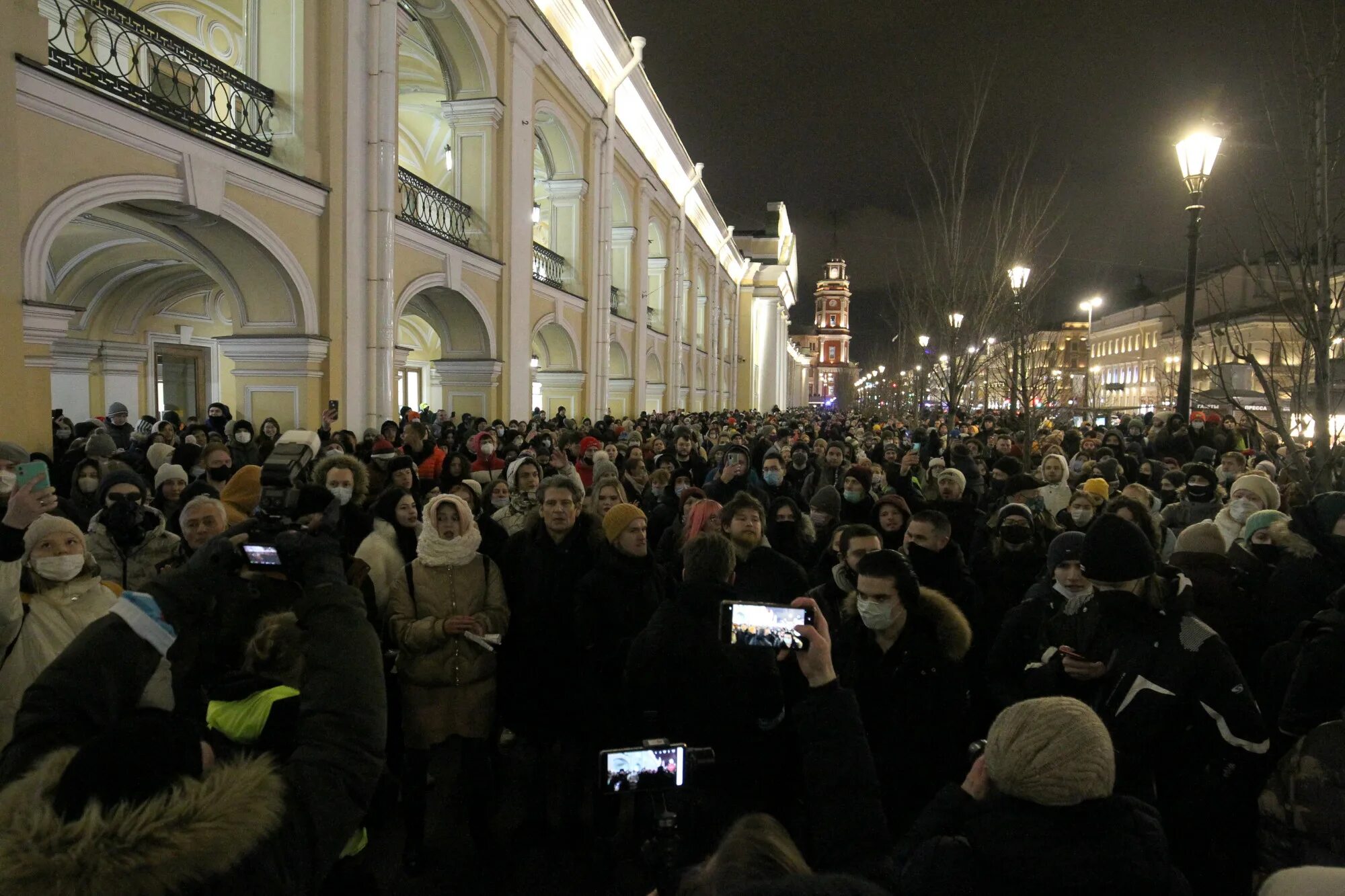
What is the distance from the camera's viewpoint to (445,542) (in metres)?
4.17

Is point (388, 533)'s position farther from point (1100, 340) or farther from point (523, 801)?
point (1100, 340)

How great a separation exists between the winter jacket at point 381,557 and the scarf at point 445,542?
57cm

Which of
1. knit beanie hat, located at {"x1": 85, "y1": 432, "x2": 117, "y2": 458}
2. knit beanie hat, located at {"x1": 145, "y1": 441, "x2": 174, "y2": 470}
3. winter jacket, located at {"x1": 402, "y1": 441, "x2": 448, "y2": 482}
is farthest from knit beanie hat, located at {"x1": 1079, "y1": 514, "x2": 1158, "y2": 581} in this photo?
knit beanie hat, located at {"x1": 145, "y1": 441, "x2": 174, "y2": 470}

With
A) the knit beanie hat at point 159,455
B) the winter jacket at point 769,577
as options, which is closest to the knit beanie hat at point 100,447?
the knit beanie hat at point 159,455

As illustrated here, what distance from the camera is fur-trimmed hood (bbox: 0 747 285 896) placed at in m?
1.36

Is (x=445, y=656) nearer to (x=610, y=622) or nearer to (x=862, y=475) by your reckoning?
(x=610, y=622)

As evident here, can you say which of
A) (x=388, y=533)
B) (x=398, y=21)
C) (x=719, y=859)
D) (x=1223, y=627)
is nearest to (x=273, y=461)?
(x=388, y=533)

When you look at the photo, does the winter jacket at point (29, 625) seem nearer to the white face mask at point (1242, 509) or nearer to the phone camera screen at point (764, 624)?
the phone camera screen at point (764, 624)

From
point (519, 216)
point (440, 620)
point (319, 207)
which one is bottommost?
point (440, 620)

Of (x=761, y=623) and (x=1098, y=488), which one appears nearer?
(x=761, y=623)

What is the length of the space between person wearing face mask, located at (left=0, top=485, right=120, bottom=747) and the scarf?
1.35 metres

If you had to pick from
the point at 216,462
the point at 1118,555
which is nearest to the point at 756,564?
the point at 1118,555

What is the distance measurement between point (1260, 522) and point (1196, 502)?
2682mm

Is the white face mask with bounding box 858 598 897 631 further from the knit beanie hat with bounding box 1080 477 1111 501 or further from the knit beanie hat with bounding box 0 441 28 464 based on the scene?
the knit beanie hat with bounding box 0 441 28 464
